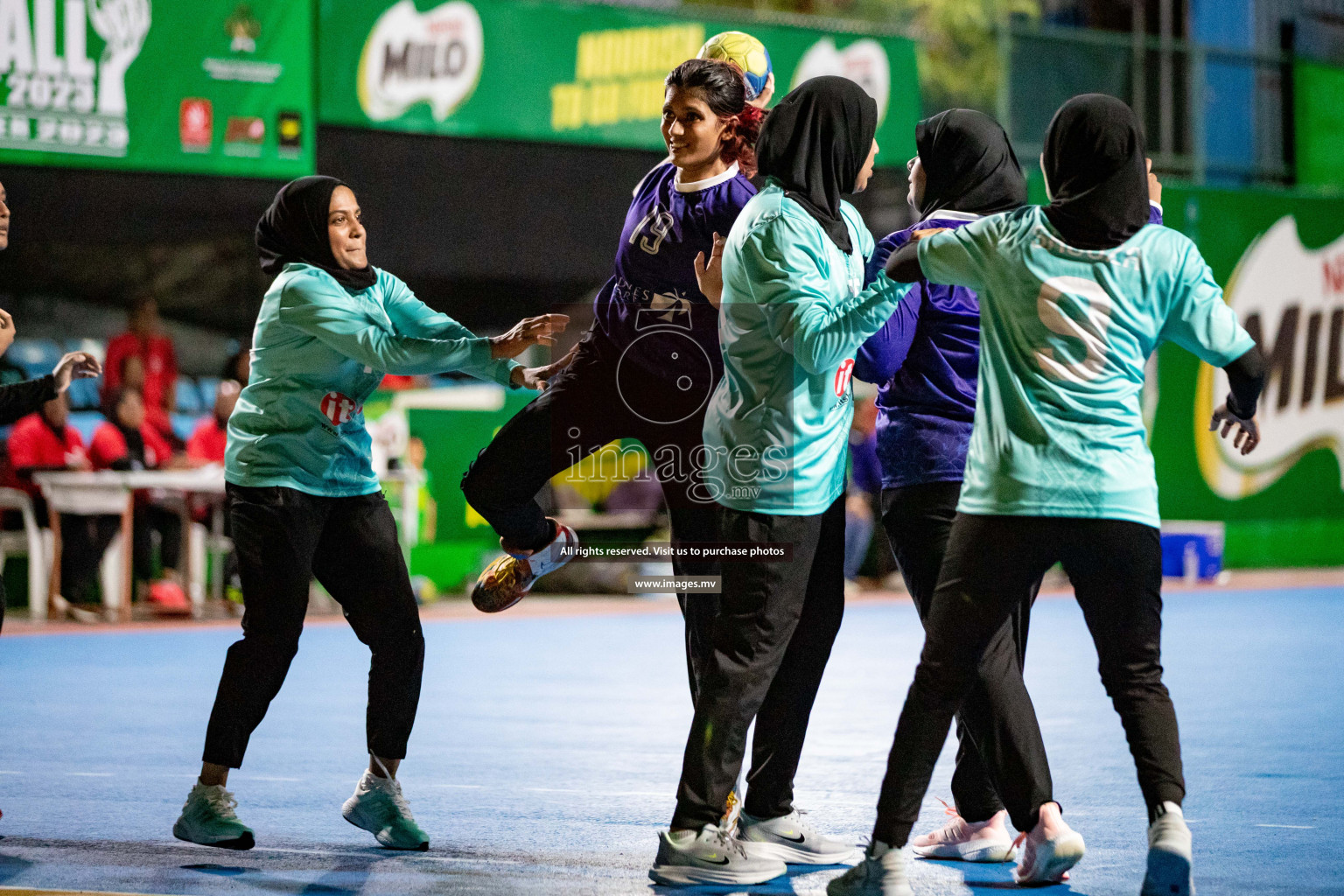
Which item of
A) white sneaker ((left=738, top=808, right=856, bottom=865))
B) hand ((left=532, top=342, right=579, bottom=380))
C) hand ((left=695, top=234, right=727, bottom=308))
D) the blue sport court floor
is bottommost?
the blue sport court floor

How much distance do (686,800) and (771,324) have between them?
129 cm

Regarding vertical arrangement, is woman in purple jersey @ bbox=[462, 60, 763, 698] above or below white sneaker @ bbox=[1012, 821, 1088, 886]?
Result: above

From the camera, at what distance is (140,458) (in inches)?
453

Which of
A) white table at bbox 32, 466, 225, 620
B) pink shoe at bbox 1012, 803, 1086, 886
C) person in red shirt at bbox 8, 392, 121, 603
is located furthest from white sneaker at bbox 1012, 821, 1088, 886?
person in red shirt at bbox 8, 392, 121, 603

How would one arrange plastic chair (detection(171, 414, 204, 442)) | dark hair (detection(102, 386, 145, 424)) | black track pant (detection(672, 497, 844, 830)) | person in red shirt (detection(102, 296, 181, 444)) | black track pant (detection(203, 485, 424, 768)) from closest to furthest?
black track pant (detection(672, 497, 844, 830)) < black track pant (detection(203, 485, 424, 768)) < dark hair (detection(102, 386, 145, 424)) < person in red shirt (detection(102, 296, 181, 444)) < plastic chair (detection(171, 414, 204, 442))

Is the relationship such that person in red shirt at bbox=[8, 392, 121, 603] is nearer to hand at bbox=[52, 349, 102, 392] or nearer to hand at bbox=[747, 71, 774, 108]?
hand at bbox=[52, 349, 102, 392]

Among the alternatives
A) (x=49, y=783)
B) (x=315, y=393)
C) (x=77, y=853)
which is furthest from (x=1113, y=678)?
(x=49, y=783)

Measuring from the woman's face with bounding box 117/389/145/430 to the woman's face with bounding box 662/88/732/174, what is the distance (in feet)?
26.8

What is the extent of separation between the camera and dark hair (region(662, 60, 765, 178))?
4.43 m

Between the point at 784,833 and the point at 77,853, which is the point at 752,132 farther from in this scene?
the point at 77,853

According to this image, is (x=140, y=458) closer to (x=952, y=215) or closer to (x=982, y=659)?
(x=952, y=215)

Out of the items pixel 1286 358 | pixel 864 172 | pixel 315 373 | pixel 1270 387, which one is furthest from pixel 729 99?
pixel 1286 358

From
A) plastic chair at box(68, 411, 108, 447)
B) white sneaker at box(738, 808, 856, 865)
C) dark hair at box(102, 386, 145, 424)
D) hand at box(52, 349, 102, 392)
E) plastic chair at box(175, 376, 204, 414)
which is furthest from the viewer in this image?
plastic chair at box(175, 376, 204, 414)

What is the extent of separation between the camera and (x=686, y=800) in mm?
3998
